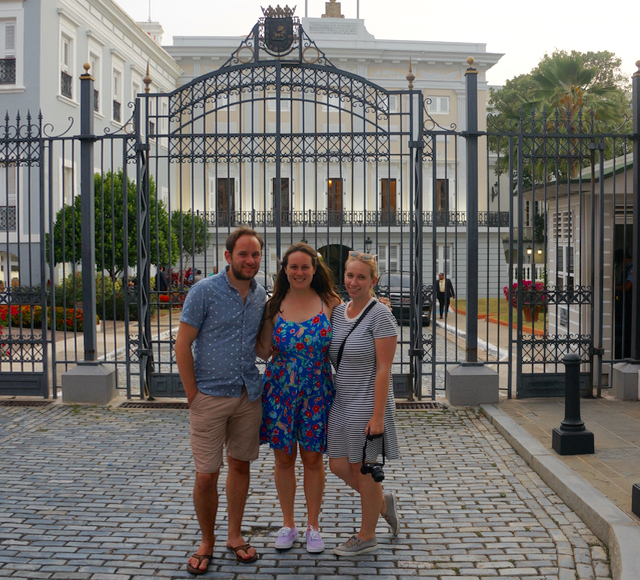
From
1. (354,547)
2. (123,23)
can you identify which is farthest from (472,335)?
(123,23)

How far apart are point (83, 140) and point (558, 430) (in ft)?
20.7

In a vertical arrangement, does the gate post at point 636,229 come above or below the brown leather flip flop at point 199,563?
above

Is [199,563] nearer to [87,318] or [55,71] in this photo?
[87,318]

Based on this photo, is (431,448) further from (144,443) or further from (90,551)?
(90,551)

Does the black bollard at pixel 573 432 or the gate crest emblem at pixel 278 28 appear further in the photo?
the gate crest emblem at pixel 278 28

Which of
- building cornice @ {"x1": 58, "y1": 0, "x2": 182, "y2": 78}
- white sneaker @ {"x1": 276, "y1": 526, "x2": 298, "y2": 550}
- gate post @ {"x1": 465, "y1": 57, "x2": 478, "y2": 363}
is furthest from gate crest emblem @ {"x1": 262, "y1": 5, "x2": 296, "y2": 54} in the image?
building cornice @ {"x1": 58, "y1": 0, "x2": 182, "y2": 78}

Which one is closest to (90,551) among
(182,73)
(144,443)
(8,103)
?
(144,443)

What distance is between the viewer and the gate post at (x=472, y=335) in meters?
8.42

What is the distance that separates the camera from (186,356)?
4.12 meters

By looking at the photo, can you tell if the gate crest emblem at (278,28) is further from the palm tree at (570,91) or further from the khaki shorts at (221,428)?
the palm tree at (570,91)

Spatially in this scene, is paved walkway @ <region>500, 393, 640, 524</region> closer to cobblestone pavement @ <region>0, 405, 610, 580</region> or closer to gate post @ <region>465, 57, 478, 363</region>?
cobblestone pavement @ <region>0, 405, 610, 580</region>

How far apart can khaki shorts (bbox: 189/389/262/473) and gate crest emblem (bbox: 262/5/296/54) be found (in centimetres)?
579

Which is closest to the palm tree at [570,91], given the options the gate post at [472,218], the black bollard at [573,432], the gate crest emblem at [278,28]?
the gate post at [472,218]

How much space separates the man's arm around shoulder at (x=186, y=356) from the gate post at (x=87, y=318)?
16.1ft
